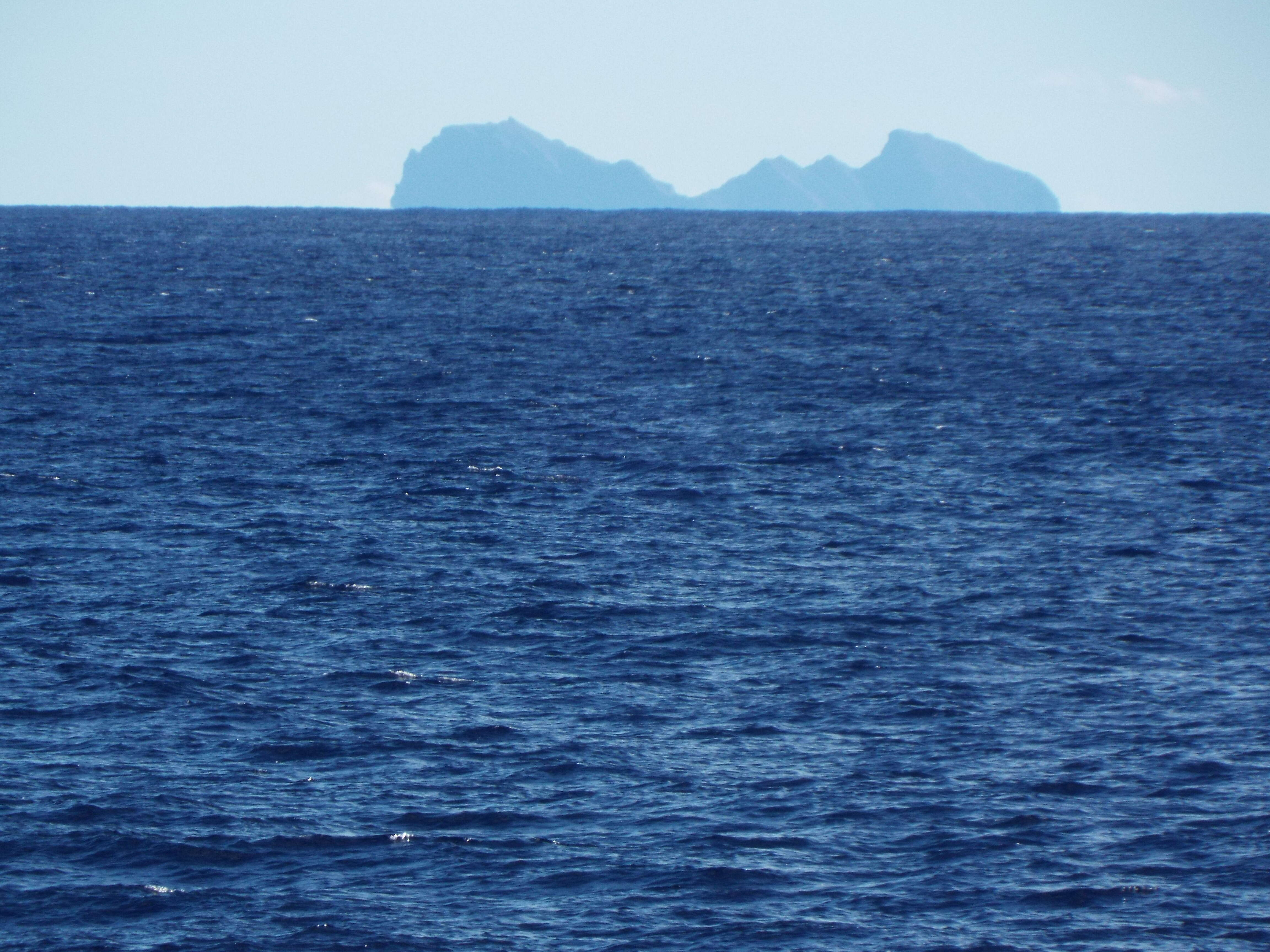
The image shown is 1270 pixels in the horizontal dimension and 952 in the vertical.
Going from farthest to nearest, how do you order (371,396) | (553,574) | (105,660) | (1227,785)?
1. (371,396)
2. (553,574)
3. (105,660)
4. (1227,785)

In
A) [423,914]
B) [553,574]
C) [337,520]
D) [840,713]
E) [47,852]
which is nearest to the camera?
[423,914]

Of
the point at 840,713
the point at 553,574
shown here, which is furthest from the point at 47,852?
the point at 553,574

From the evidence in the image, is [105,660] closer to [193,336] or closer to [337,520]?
[337,520]

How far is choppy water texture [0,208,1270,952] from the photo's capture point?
79.1ft

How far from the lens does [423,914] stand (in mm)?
23375

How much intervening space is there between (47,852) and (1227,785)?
22.1 meters

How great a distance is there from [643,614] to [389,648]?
700 centimetres

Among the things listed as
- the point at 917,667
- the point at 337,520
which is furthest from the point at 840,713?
the point at 337,520

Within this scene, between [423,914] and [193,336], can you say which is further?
[193,336]

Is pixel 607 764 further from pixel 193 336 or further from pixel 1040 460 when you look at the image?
pixel 193 336

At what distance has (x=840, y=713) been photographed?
32.1m

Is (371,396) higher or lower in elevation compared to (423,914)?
higher

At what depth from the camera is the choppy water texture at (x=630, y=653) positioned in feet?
79.1

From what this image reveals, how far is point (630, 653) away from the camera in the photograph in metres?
36.0
